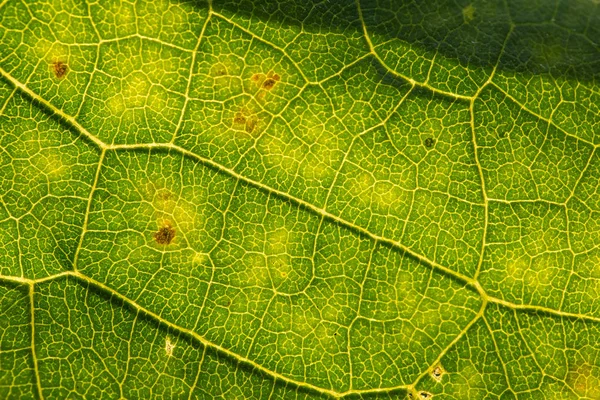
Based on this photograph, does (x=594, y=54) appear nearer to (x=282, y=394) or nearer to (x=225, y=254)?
(x=225, y=254)

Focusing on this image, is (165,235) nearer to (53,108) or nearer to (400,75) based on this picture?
(53,108)

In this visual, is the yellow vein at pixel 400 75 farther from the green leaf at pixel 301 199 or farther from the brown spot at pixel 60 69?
the brown spot at pixel 60 69

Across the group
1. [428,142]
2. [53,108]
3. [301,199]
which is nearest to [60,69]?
[53,108]

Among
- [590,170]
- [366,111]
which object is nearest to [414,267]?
[366,111]

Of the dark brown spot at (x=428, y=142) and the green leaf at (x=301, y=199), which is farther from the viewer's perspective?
the dark brown spot at (x=428, y=142)

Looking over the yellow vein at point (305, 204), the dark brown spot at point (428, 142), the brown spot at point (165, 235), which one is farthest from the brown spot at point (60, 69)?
the dark brown spot at point (428, 142)

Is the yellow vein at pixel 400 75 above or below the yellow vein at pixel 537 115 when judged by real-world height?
above

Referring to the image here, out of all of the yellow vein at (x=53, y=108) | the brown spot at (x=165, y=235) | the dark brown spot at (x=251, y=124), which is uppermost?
the yellow vein at (x=53, y=108)
